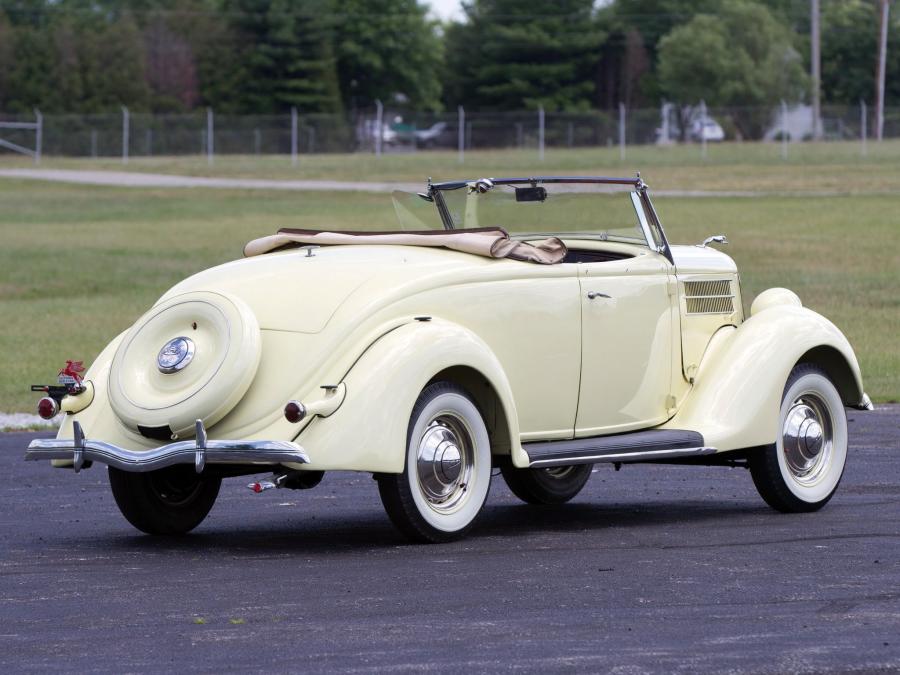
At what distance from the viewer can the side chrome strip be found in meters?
7.92

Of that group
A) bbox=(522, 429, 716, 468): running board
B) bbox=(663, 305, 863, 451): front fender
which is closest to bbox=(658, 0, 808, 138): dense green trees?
bbox=(663, 305, 863, 451): front fender

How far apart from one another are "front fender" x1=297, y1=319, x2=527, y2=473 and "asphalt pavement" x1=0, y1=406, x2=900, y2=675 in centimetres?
46

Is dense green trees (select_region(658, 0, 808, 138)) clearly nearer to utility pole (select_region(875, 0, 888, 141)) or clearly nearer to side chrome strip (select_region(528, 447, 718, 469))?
utility pole (select_region(875, 0, 888, 141))

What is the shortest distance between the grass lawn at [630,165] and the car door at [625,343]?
113 ft

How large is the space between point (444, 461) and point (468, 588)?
1106 millimetres

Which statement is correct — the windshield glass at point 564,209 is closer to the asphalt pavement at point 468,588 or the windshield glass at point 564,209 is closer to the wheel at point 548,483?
the wheel at point 548,483

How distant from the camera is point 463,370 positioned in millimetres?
7715

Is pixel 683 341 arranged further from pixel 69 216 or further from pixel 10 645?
pixel 69 216

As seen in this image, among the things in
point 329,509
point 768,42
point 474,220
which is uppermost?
point 768,42

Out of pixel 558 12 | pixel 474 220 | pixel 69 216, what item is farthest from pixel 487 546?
pixel 558 12

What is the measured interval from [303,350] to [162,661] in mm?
2237

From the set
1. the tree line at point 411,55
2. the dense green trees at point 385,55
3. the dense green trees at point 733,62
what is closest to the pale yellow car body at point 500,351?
the dense green trees at point 733,62

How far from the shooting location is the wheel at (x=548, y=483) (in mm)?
9188

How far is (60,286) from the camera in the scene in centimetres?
2616
